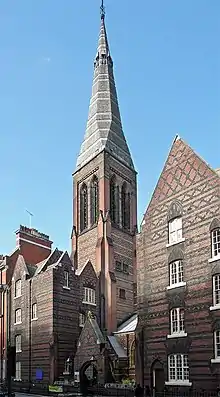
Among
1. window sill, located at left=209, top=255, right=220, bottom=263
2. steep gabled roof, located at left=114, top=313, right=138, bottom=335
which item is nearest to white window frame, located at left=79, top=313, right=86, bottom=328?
steep gabled roof, located at left=114, top=313, right=138, bottom=335

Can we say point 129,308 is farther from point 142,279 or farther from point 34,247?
point 142,279

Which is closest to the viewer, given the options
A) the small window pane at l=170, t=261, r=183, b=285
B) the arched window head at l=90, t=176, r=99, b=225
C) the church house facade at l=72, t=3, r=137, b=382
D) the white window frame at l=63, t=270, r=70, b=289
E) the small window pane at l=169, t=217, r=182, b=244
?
the small window pane at l=170, t=261, r=183, b=285

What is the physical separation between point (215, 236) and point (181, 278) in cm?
407

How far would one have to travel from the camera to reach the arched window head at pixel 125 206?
70.0m

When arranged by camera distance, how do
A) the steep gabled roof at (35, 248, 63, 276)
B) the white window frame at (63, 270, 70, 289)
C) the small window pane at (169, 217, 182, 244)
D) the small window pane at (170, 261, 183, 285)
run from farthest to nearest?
1. the steep gabled roof at (35, 248, 63, 276)
2. the white window frame at (63, 270, 70, 289)
3. the small window pane at (169, 217, 182, 244)
4. the small window pane at (170, 261, 183, 285)

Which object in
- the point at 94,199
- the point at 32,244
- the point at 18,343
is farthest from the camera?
the point at 94,199

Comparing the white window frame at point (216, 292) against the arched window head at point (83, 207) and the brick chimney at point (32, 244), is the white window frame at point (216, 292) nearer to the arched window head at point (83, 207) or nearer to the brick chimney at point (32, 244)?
the brick chimney at point (32, 244)

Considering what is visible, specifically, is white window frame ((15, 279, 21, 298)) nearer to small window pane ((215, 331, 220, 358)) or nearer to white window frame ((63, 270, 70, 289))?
white window frame ((63, 270, 70, 289))

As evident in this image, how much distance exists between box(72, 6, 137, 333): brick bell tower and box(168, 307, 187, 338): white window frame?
23.9 metres

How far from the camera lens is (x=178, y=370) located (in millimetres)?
34312

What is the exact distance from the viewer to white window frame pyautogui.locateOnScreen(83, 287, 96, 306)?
184 ft

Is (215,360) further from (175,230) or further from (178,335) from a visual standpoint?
(175,230)

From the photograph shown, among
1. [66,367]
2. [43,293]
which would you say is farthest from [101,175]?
[66,367]

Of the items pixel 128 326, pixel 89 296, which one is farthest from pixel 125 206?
pixel 128 326
